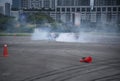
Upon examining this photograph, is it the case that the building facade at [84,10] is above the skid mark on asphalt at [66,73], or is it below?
above

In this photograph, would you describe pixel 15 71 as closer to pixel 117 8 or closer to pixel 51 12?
pixel 117 8

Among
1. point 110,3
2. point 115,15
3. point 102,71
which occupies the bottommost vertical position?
point 102,71

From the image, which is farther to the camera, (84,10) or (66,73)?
(84,10)

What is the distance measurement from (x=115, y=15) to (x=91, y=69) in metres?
90.5

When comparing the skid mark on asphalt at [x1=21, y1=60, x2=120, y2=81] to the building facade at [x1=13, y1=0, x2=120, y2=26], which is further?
the building facade at [x1=13, y1=0, x2=120, y2=26]

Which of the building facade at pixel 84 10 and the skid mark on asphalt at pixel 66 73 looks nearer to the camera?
the skid mark on asphalt at pixel 66 73

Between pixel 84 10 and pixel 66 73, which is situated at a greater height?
pixel 84 10

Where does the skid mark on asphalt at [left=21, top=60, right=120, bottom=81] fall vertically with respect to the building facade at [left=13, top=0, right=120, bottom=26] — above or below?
below

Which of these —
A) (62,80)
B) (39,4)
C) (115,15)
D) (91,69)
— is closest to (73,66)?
(91,69)

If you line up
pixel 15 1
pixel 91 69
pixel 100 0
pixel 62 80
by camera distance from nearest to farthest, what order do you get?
pixel 62 80
pixel 91 69
pixel 100 0
pixel 15 1

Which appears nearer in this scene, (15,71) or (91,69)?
(15,71)

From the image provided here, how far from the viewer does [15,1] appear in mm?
119938

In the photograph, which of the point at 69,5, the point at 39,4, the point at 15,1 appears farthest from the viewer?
the point at 39,4

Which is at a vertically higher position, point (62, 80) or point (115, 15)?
point (115, 15)
